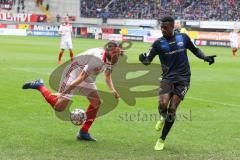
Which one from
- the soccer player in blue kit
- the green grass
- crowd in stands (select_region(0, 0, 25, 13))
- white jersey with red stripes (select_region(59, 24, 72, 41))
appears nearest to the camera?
the green grass

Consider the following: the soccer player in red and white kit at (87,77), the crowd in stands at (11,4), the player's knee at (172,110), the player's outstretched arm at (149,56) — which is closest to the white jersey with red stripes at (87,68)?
the soccer player in red and white kit at (87,77)

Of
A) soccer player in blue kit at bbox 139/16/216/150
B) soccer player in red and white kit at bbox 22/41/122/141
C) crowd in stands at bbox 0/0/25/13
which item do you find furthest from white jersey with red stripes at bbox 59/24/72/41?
crowd in stands at bbox 0/0/25/13

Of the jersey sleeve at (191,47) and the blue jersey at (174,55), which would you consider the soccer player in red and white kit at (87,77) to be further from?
the jersey sleeve at (191,47)

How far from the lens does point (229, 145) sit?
32.8 ft

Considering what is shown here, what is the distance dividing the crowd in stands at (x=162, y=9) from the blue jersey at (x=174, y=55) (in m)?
50.9

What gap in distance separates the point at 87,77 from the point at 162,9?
5756 centimetres

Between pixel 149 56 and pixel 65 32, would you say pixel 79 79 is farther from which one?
pixel 65 32

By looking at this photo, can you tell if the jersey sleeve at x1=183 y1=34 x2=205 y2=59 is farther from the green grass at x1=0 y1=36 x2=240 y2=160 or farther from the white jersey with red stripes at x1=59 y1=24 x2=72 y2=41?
the white jersey with red stripes at x1=59 y1=24 x2=72 y2=41

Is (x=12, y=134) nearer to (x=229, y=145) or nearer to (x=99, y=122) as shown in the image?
(x=99, y=122)

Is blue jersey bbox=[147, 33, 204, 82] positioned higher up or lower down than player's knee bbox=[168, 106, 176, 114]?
higher up

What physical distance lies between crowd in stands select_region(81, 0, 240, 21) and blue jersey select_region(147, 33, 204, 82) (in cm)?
5085

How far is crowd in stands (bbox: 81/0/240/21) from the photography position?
61.7m

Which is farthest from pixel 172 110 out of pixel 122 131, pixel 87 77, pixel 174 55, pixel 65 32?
pixel 65 32

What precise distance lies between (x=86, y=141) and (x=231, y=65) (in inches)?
812
